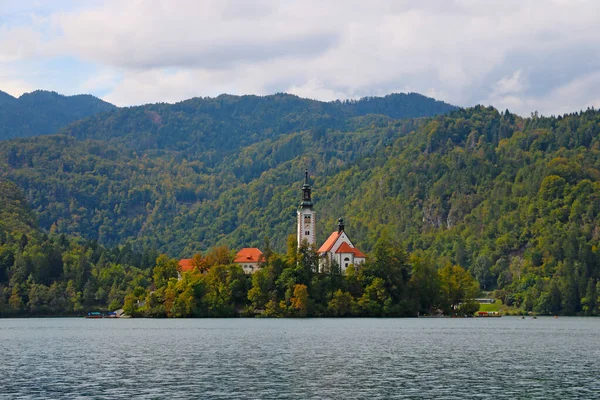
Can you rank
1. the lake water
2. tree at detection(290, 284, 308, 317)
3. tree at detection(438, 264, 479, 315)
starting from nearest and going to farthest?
the lake water
tree at detection(290, 284, 308, 317)
tree at detection(438, 264, 479, 315)

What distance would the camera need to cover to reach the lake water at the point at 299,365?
6250cm

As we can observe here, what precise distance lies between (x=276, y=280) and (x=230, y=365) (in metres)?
101

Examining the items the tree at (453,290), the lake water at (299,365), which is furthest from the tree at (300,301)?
the lake water at (299,365)

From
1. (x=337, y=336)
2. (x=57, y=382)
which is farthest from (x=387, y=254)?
(x=57, y=382)

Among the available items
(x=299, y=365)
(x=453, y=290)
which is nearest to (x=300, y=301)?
(x=453, y=290)

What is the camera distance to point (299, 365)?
259 ft

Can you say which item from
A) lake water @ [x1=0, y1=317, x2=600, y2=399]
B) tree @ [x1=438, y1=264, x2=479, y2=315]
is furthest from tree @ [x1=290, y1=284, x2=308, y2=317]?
lake water @ [x1=0, y1=317, x2=600, y2=399]

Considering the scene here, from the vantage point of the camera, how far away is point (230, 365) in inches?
3123

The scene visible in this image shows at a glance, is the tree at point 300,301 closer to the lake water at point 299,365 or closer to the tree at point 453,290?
the tree at point 453,290

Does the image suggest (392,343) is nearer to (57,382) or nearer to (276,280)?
(57,382)

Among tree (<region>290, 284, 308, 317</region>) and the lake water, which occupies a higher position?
tree (<region>290, 284, 308, 317</region>)

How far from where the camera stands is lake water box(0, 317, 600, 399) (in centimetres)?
6250

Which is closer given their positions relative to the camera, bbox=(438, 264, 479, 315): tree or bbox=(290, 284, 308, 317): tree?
bbox=(290, 284, 308, 317): tree

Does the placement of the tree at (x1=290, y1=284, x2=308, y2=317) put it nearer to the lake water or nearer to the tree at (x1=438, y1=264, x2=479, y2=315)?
the tree at (x1=438, y1=264, x2=479, y2=315)
